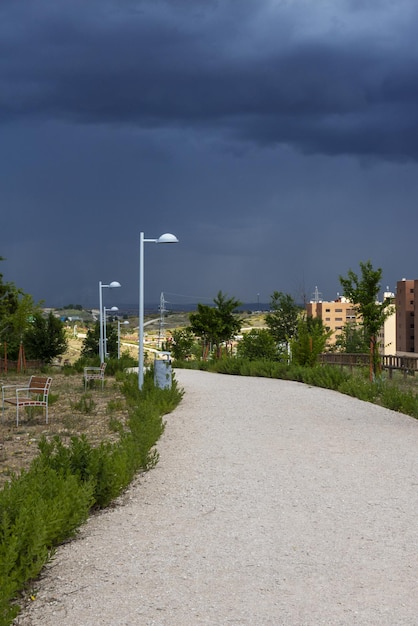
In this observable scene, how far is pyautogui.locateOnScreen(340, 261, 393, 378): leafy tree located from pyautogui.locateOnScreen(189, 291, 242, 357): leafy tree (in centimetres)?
1660

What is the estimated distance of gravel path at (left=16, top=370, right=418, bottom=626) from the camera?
438 centimetres

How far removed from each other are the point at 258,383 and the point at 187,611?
17.8 metres

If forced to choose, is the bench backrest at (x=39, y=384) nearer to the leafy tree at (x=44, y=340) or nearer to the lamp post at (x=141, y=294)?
the lamp post at (x=141, y=294)

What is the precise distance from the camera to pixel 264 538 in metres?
5.88

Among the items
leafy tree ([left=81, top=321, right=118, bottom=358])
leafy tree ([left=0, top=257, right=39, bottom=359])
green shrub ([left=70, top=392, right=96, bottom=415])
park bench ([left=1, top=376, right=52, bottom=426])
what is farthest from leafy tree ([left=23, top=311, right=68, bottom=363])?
green shrub ([left=70, top=392, right=96, bottom=415])

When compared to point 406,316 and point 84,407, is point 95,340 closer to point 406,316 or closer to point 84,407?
point 84,407

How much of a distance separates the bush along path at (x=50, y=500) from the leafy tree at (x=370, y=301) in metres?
13.7

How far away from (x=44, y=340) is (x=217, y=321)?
9933mm

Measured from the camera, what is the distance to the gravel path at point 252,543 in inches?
173

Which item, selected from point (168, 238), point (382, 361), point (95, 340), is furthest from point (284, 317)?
point (168, 238)

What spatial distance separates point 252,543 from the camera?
573 cm

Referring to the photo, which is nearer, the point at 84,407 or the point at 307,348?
the point at 84,407

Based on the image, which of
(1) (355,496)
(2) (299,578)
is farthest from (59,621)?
(1) (355,496)

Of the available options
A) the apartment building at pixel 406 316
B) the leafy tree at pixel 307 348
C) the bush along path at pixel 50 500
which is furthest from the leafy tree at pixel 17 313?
the apartment building at pixel 406 316
